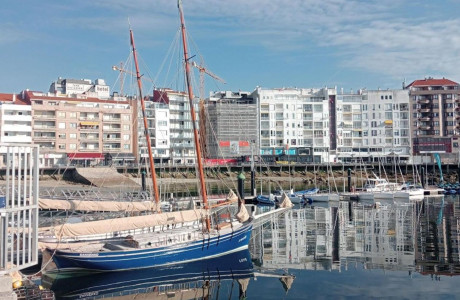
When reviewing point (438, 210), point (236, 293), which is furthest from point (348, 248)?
point (438, 210)

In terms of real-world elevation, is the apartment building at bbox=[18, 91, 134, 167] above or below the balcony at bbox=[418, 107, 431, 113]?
below

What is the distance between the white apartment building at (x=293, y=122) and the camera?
441 ft

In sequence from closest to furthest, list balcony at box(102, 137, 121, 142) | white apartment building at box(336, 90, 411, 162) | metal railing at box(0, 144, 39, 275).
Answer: metal railing at box(0, 144, 39, 275), balcony at box(102, 137, 121, 142), white apartment building at box(336, 90, 411, 162)

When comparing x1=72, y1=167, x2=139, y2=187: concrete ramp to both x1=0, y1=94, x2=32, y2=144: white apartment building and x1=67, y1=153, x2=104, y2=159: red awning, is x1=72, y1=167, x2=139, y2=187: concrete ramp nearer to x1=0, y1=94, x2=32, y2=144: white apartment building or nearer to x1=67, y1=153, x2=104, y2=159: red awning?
x1=67, y1=153, x2=104, y2=159: red awning

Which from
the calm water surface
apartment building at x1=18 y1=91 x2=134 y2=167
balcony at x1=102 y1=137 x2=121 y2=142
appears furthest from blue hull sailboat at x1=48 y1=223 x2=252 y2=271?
balcony at x1=102 y1=137 x2=121 y2=142

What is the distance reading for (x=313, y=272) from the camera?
86.8 ft

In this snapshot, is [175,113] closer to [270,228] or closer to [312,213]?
[312,213]

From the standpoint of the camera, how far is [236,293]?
74.7ft

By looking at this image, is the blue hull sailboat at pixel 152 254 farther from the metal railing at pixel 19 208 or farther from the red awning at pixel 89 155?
the red awning at pixel 89 155

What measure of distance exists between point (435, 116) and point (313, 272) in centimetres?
11956

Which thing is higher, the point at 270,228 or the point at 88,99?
the point at 88,99

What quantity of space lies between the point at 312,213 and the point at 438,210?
14.3 metres

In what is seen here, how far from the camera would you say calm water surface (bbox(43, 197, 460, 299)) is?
74.5ft

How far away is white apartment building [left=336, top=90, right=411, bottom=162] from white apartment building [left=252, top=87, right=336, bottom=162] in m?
4.15
